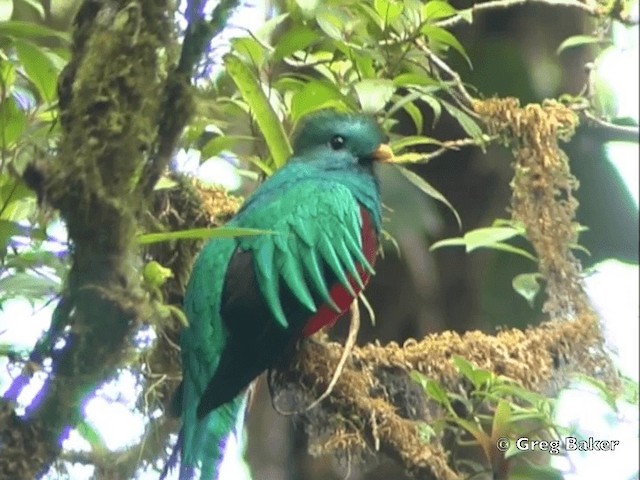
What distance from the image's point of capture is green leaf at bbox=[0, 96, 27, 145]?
126cm

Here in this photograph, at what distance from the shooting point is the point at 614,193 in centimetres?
213

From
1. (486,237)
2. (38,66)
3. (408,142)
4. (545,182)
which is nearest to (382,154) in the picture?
(408,142)

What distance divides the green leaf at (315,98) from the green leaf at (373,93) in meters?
0.04

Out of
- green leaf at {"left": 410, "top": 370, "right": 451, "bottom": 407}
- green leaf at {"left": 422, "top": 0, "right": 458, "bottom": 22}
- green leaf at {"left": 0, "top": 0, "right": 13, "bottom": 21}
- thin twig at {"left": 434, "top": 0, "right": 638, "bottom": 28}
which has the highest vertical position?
thin twig at {"left": 434, "top": 0, "right": 638, "bottom": 28}

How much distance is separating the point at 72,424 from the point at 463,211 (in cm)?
131

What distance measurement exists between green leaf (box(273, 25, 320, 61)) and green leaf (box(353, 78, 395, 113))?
0.10 m

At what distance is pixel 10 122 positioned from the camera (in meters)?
1.27

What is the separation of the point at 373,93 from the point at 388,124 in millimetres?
207

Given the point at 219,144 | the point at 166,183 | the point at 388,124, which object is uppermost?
the point at 388,124

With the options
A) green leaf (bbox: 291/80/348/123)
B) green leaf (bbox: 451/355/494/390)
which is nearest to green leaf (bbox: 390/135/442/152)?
green leaf (bbox: 291/80/348/123)

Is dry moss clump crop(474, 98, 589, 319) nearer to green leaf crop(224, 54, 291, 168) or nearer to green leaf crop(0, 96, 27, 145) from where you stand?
green leaf crop(224, 54, 291, 168)

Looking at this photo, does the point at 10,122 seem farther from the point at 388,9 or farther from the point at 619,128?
the point at 619,128

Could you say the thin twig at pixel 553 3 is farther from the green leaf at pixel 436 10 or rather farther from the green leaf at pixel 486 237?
the green leaf at pixel 486 237

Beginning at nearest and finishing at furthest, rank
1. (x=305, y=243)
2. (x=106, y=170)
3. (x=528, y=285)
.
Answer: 1. (x=106, y=170)
2. (x=305, y=243)
3. (x=528, y=285)
